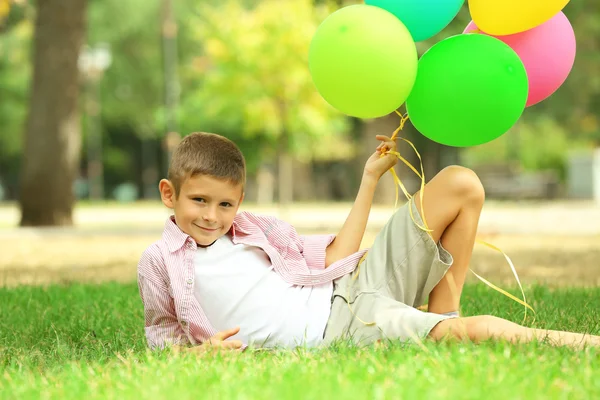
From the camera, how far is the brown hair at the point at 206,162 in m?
3.63

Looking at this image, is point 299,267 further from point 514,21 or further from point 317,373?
point 514,21

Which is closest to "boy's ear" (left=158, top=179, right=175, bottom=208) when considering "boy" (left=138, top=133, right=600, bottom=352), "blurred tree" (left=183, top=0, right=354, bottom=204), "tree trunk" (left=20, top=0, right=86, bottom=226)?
"boy" (left=138, top=133, right=600, bottom=352)

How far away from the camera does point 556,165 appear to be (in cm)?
3422

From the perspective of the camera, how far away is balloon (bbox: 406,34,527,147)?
3555 millimetres

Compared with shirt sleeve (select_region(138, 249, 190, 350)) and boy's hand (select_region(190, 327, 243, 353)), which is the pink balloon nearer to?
boy's hand (select_region(190, 327, 243, 353))

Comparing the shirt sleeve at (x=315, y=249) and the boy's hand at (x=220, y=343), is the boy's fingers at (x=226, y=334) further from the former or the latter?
the shirt sleeve at (x=315, y=249)

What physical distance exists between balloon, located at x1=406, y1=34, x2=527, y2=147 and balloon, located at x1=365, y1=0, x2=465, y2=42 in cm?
17

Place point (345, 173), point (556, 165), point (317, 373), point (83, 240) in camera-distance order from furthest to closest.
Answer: point (345, 173), point (556, 165), point (83, 240), point (317, 373)

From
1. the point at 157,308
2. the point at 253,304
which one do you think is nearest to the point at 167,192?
the point at 157,308

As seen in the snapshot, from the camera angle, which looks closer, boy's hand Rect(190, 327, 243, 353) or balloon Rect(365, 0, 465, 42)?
boy's hand Rect(190, 327, 243, 353)

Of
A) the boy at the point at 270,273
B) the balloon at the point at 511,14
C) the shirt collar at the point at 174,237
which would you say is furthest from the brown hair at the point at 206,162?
the balloon at the point at 511,14

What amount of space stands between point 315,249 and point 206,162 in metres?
0.64

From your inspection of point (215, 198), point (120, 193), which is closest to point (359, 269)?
point (215, 198)

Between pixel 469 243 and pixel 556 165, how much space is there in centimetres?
3181
